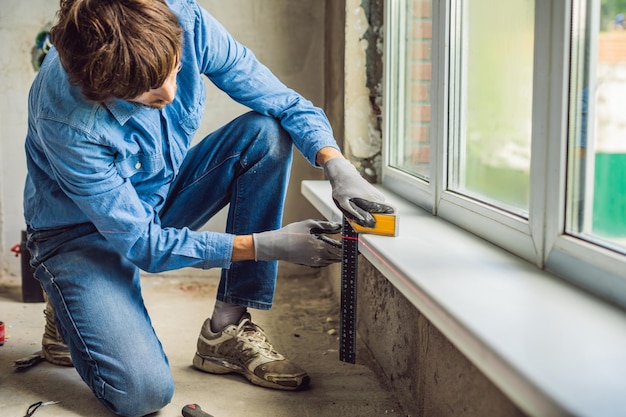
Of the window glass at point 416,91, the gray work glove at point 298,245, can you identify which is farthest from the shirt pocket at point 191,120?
the window glass at point 416,91

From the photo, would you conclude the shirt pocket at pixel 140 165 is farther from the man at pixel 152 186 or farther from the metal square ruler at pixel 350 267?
the metal square ruler at pixel 350 267

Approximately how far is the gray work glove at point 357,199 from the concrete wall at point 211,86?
4.94ft

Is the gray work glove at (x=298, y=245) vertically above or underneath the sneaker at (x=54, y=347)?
above

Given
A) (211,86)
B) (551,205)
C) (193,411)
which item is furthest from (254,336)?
(211,86)

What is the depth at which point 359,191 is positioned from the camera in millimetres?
1714

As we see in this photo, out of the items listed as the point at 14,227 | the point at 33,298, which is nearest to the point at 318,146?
the point at 33,298

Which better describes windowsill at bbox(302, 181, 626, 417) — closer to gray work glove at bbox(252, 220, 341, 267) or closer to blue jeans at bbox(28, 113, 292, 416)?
gray work glove at bbox(252, 220, 341, 267)

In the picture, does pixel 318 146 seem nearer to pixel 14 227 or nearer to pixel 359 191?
pixel 359 191

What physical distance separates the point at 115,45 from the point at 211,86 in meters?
1.79

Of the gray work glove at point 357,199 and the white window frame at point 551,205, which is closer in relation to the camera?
the white window frame at point 551,205

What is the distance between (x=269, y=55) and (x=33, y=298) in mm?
1486

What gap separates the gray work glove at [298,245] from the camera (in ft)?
5.87

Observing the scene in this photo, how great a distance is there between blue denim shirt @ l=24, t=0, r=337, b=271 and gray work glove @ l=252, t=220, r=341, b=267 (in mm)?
92

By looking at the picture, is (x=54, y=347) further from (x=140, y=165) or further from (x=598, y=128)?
(x=598, y=128)
